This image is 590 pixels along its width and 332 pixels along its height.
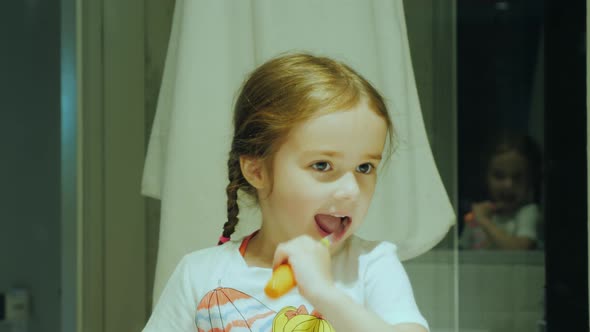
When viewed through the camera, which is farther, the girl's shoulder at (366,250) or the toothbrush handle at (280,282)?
the girl's shoulder at (366,250)

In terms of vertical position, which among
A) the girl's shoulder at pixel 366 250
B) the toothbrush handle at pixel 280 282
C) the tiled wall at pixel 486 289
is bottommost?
the tiled wall at pixel 486 289

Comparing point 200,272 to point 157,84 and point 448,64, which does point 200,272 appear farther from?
point 448,64

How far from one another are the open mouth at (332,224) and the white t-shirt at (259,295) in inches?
1.9

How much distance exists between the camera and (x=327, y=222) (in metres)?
0.60

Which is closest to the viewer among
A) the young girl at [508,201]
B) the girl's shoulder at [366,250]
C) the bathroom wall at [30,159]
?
the girl's shoulder at [366,250]

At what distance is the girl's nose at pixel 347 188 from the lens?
1.92 feet

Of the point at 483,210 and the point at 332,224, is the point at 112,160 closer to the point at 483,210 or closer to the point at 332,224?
the point at 332,224

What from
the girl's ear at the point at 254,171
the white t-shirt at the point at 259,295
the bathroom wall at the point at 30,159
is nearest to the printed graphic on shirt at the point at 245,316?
the white t-shirt at the point at 259,295

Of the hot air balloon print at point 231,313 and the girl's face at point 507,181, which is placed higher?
the girl's face at point 507,181

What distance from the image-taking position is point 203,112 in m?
0.81

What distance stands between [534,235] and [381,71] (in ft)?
0.91

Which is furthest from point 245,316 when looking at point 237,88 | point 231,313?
point 237,88

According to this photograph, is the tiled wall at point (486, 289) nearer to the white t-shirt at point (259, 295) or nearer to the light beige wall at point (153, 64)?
the white t-shirt at point (259, 295)

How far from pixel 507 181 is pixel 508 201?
0.02 meters
